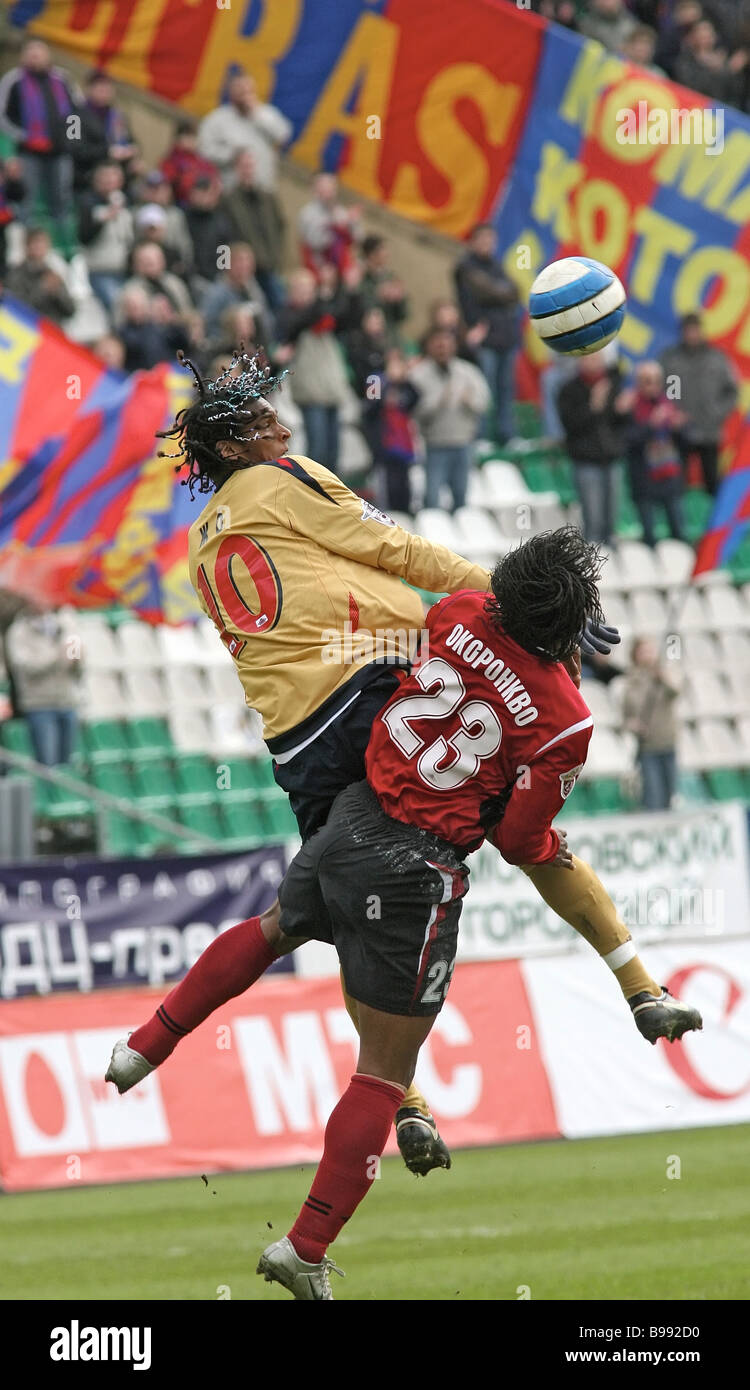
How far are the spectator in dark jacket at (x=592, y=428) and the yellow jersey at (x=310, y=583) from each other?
1139cm

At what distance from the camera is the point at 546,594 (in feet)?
19.2

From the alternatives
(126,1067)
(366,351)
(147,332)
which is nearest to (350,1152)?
(126,1067)

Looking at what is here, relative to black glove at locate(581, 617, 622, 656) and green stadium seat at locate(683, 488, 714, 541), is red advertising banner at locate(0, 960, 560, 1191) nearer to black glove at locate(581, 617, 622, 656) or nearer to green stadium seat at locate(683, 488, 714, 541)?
black glove at locate(581, 617, 622, 656)

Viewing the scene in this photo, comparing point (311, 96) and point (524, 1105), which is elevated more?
point (311, 96)

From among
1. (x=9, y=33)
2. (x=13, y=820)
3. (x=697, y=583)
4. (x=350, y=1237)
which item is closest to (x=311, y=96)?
(x=9, y=33)

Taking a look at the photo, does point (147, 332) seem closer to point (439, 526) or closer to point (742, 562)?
point (439, 526)

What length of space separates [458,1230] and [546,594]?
514 cm

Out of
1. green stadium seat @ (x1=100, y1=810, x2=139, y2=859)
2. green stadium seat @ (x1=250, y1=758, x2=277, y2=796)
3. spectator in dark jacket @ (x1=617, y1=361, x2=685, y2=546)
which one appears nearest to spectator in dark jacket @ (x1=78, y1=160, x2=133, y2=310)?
green stadium seat @ (x1=250, y1=758, x2=277, y2=796)

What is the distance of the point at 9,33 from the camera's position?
19.8 meters

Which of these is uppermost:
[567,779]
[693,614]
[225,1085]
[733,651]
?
[693,614]
